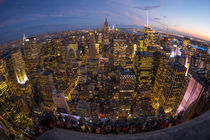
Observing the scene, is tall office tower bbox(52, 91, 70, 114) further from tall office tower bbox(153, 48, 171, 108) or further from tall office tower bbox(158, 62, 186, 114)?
tall office tower bbox(158, 62, 186, 114)

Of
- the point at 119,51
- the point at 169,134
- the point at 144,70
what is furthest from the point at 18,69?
the point at 169,134

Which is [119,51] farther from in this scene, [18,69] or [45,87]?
[18,69]

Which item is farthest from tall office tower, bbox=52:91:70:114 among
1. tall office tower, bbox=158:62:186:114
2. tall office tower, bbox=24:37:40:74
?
tall office tower, bbox=158:62:186:114

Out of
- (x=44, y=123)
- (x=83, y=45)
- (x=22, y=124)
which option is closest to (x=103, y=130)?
(x=44, y=123)

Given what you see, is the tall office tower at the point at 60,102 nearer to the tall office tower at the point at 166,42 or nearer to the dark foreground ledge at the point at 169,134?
the dark foreground ledge at the point at 169,134

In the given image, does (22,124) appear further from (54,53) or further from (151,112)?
(54,53)

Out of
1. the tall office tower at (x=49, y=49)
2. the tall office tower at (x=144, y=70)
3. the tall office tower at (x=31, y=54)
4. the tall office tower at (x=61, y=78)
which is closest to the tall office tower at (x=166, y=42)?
the tall office tower at (x=144, y=70)
